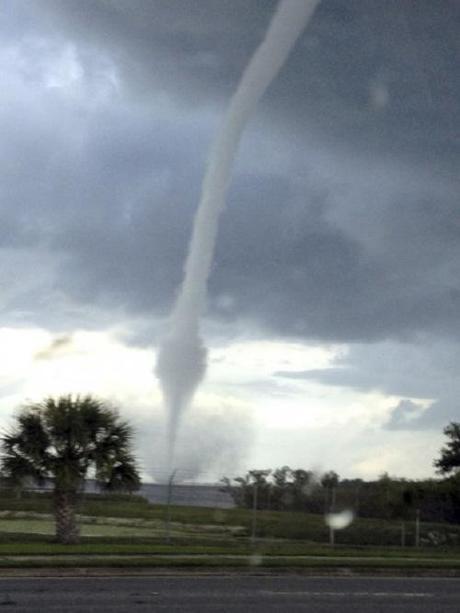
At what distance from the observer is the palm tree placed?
102ft

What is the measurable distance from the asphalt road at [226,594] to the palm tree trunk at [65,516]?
710 cm

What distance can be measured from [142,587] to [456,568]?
11926mm

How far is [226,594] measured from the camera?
2028cm

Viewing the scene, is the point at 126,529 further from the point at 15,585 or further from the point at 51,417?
the point at 15,585

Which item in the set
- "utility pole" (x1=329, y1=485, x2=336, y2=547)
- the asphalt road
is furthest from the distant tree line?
the asphalt road

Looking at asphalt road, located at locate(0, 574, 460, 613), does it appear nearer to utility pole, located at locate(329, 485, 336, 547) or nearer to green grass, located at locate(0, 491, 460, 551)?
utility pole, located at locate(329, 485, 336, 547)

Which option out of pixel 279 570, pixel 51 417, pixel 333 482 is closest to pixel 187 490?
pixel 51 417

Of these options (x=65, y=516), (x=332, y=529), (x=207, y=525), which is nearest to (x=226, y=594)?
(x=65, y=516)

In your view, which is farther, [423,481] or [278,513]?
[423,481]

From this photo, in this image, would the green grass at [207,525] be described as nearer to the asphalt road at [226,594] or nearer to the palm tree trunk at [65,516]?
the palm tree trunk at [65,516]

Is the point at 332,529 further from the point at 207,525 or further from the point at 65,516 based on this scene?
the point at 65,516

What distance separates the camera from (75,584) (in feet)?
71.8

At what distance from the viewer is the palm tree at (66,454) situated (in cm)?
3100

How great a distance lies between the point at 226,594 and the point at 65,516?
11588 mm
